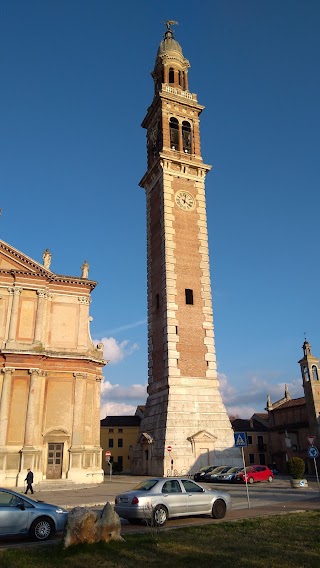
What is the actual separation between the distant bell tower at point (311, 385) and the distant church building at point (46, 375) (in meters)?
30.1

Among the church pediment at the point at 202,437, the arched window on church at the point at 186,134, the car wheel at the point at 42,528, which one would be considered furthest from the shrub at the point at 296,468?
the arched window on church at the point at 186,134

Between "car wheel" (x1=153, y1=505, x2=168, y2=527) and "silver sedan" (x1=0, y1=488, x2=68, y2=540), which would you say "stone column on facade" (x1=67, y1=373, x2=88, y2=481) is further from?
"silver sedan" (x1=0, y1=488, x2=68, y2=540)

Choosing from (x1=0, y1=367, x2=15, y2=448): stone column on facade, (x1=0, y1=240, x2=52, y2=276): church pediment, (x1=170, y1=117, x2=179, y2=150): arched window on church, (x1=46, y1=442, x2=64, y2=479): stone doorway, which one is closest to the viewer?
(x1=0, y1=367, x2=15, y2=448): stone column on facade

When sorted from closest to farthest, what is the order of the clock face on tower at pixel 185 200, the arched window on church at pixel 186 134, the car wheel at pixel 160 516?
the car wheel at pixel 160 516 < the clock face on tower at pixel 185 200 < the arched window on church at pixel 186 134

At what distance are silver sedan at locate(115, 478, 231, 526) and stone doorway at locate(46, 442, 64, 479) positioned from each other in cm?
1829

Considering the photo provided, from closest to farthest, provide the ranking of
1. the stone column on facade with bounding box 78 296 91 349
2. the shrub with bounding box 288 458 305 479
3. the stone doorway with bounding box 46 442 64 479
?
1. the shrub with bounding box 288 458 305 479
2. the stone doorway with bounding box 46 442 64 479
3. the stone column on facade with bounding box 78 296 91 349

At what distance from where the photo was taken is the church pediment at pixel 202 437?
32.7 m

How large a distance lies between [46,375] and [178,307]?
470 inches

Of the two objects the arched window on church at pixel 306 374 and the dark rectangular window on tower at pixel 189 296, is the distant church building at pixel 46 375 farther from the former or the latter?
the arched window on church at pixel 306 374

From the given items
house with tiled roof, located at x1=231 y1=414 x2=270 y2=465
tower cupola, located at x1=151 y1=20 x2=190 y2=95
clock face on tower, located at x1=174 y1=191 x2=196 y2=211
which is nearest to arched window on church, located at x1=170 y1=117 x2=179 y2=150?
tower cupola, located at x1=151 y1=20 x2=190 y2=95

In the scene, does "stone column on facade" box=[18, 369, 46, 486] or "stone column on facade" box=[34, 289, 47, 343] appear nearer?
"stone column on facade" box=[18, 369, 46, 486]

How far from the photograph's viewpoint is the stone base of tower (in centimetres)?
3234

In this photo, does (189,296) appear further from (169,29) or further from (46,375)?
(169,29)

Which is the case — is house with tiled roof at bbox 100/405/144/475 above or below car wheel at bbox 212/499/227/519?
above
